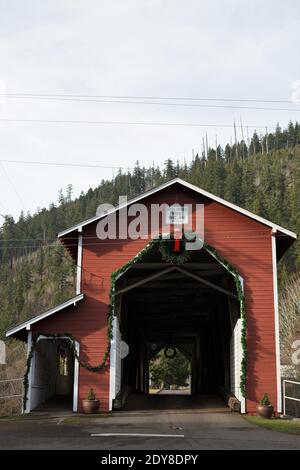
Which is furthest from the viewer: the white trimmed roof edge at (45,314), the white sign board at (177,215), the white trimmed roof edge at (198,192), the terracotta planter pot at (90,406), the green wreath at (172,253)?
the white sign board at (177,215)

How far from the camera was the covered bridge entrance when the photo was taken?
20.6m

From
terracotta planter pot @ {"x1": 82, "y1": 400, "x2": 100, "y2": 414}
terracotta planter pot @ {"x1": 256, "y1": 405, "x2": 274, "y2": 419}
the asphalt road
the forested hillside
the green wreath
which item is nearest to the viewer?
the asphalt road

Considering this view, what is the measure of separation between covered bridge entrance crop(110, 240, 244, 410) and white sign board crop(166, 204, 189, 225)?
30.4 inches

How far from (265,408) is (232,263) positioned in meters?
4.70

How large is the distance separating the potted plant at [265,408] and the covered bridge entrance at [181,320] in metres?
0.68

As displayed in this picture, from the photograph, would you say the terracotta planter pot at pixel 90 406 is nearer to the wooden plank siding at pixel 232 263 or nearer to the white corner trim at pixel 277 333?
the wooden plank siding at pixel 232 263

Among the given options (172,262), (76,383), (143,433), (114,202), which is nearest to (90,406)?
(76,383)

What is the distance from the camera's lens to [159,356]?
228 ft

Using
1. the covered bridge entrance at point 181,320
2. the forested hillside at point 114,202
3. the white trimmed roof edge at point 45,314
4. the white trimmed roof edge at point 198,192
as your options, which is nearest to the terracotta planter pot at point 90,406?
the covered bridge entrance at point 181,320

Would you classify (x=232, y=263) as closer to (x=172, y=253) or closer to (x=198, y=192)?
(x=172, y=253)

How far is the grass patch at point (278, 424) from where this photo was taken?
15023 mm

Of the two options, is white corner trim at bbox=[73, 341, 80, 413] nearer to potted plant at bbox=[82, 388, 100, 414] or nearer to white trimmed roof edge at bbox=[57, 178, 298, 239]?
potted plant at bbox=[82, 388, 100, 414]

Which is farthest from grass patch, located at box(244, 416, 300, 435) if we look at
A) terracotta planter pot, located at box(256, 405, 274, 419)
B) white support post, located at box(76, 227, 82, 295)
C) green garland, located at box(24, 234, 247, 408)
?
white support post, located at box(76, 227, 82, 295)

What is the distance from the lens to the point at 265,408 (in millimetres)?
18297
